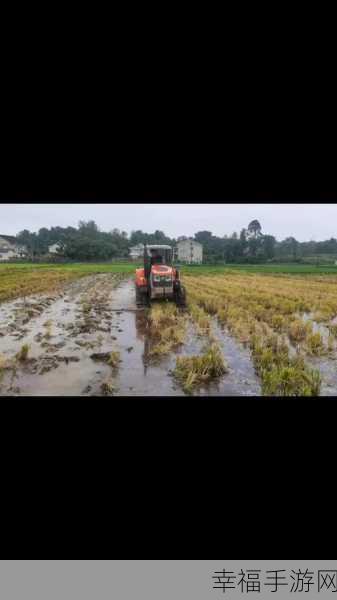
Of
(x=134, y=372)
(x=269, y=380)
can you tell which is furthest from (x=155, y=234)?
(x=269, y=380)

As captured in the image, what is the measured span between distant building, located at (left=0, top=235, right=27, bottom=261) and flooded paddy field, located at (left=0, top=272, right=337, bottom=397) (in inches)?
201

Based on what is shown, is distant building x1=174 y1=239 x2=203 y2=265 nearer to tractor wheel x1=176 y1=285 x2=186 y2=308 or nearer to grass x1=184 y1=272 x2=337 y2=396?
tractor wheel x1=176 y1=285 x2=186 y2=308

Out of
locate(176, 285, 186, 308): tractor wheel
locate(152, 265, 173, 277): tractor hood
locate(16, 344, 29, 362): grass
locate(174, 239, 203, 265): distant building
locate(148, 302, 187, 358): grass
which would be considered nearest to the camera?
locate(16, 344, 29, 362): grass

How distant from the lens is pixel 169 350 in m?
4.20

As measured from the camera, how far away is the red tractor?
643cm

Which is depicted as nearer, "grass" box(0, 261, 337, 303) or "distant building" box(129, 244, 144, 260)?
"distant building" box(129, 244, 144, 260)

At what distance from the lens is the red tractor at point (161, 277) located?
6434 mm

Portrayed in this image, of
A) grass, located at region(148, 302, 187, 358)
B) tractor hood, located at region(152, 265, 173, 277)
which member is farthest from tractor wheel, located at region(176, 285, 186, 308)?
tractor hood, located at region(152, 265, 173, 277)

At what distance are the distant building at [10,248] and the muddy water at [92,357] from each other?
5.55 metres

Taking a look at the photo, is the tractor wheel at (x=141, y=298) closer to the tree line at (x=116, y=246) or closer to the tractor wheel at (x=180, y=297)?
the tractor wheel at (x=180, y=297)

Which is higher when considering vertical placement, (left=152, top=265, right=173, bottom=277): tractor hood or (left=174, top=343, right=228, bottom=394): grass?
(left=152, top=265, right=173, bottom=277): tractor hood

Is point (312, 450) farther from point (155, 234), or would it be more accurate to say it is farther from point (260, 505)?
point (155, 234)
